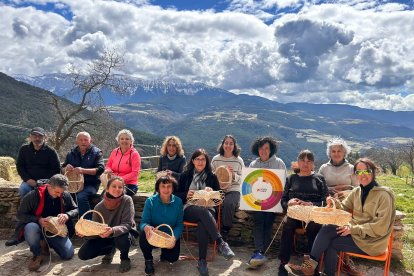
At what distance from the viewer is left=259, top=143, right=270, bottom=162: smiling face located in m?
6.32

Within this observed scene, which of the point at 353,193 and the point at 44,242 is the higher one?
the point at 353,193

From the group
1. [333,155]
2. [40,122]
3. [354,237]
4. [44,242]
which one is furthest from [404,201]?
[40,122]

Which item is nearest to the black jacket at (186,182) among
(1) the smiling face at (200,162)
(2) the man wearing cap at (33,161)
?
(1) the smiling face at (200,162)

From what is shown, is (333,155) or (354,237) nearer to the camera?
(354,237)

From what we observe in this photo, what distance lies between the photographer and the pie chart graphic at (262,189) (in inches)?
233

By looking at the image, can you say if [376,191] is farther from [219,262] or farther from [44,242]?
[44,242]

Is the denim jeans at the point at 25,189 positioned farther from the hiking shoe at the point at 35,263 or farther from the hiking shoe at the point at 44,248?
the hiking shoe at the point at 35,263

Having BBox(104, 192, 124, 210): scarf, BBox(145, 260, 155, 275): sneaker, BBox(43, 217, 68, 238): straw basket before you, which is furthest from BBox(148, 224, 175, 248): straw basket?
BBox(43, 217, 68, 238): straw basket

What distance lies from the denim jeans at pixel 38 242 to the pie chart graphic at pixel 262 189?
306 cm

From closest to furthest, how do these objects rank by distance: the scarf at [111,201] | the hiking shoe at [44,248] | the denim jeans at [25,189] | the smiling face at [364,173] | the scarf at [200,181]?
the smiling face at [364,173] < the scarf at [111,201] < the hiking shoe at [44,248] < the scarf at [200,181] < the denim jeans at [25,189]

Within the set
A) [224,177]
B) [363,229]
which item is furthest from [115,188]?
[363,229]

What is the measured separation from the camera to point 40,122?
101500mm

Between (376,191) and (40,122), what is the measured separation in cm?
10932

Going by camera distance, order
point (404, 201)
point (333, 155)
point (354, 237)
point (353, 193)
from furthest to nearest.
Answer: point (404, 201) → point (333, 155) → point (353, 193) → point (354, 237)
